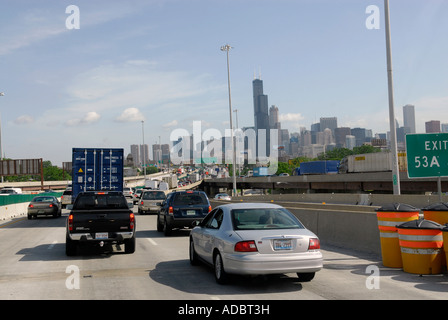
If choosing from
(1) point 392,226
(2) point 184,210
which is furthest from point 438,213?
(2) point 184,210

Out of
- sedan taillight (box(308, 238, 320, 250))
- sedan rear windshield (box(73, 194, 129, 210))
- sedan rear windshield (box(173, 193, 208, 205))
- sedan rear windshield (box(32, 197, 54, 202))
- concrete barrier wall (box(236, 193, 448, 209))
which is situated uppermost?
sedan rear windshield (box(73, 194, 129, 210))

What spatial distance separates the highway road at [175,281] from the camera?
8.16 metres

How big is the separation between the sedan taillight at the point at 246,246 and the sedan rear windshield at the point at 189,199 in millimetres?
10764

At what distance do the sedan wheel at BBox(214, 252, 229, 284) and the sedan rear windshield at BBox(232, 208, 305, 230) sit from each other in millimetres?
671

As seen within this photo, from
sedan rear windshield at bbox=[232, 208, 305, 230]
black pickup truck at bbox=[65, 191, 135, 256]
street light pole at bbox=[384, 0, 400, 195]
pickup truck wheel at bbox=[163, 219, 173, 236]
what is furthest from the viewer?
street light pole at bbox=[384, 0, 400, 195]

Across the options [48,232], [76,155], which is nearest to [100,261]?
[48,232]

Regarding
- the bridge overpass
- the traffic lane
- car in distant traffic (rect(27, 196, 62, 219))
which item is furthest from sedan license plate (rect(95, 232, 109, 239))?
the bridge overpass

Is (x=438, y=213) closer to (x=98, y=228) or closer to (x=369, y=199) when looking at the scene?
(x=98, y=228)

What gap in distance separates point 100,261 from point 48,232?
1035cm

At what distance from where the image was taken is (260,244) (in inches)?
334

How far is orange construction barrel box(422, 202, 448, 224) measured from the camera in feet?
34.6

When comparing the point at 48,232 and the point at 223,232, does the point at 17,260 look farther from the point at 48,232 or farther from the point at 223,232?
the point at 48,232

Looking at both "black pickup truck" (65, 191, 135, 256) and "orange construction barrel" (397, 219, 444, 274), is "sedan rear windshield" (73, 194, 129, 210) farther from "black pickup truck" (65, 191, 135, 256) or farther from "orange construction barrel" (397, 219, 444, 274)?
"orange construction barrel" (397, 219, 444, 274)

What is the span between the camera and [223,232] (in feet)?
30.4
